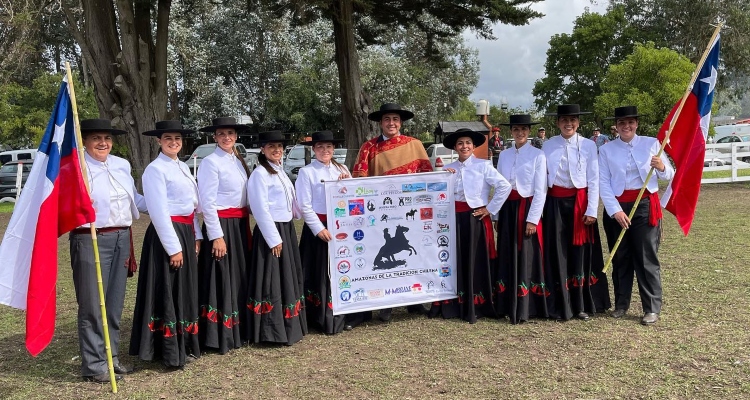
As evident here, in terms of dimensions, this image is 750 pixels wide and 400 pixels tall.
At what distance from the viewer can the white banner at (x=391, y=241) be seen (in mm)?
5723

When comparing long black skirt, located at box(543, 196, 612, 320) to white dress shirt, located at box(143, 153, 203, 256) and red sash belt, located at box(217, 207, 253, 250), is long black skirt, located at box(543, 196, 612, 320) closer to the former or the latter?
red sash belt, located at box(217, 207, 253, 250)

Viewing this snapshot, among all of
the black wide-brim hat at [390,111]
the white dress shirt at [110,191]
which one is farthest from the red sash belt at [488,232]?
the white dress shirt at [110,191]

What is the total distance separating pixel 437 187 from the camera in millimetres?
5934

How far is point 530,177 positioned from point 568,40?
124 ft

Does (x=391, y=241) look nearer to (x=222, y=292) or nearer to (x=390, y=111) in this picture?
(x=390, y=111)

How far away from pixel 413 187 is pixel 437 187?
24cm

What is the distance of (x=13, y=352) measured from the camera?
544 centimetres

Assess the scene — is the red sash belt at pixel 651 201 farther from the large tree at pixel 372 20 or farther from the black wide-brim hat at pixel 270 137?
the large tree at pixel 372 20

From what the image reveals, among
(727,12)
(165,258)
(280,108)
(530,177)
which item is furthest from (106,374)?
(727,12)

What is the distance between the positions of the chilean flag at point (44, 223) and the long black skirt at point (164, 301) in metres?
0.61

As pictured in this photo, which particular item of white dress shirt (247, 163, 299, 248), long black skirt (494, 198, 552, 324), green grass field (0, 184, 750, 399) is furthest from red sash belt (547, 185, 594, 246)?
white dress shirt (247, 163, 299, 248)

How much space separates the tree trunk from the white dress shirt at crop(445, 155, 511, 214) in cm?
967

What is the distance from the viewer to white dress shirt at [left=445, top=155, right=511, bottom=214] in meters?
5.72

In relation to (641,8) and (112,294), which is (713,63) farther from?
(641,8)
